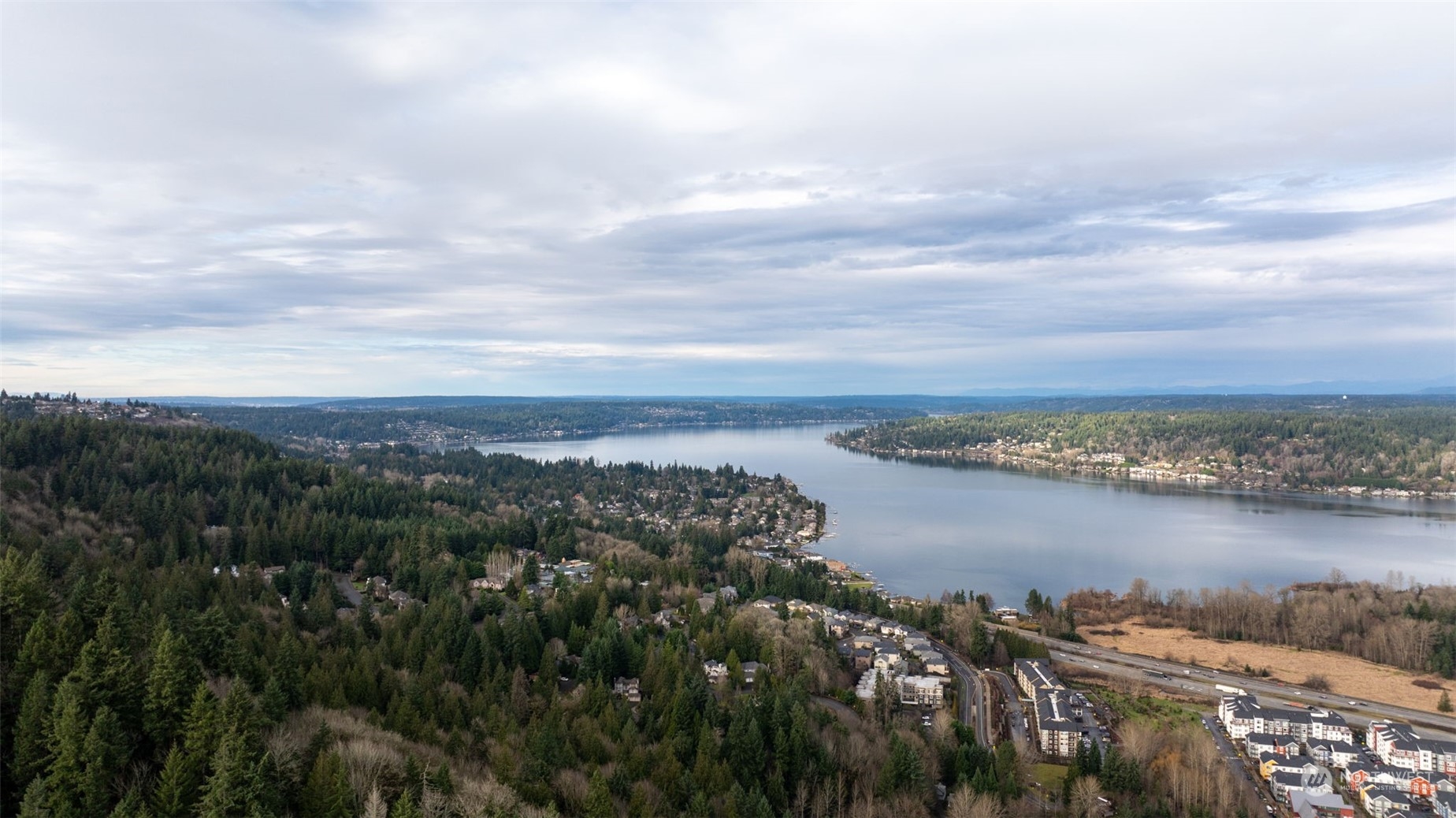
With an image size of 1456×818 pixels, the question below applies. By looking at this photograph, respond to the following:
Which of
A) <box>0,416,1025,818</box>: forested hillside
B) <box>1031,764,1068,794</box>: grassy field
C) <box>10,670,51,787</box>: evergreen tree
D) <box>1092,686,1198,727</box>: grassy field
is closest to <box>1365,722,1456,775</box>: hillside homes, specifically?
<box>1092,686,1198,727</box>: grassy field

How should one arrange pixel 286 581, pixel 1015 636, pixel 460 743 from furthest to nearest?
pixel 1015 636 → pixel 286 581 → pixel 460 743

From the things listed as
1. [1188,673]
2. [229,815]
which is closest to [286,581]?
[229,815]

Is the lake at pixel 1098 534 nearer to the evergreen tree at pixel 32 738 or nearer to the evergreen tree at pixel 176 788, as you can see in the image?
the evergreen tree at pixel 176 788

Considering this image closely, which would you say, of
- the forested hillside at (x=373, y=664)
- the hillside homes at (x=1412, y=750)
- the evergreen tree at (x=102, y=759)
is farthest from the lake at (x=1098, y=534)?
the evergreen tree at (x=102, y=759)

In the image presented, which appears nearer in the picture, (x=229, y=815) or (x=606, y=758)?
(x=229, y=815)

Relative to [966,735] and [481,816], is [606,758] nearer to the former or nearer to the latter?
[481,816]

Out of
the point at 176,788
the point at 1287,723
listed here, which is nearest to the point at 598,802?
the point at 176,788
